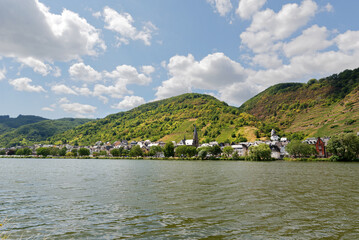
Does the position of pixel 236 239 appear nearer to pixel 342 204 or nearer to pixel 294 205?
pixel 294 205

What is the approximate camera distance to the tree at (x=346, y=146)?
97.1 m

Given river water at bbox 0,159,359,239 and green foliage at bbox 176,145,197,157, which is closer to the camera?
river water at bbox 0,159,359,239

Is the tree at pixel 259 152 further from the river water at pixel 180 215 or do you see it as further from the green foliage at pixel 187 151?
the river water at pixel 180 215

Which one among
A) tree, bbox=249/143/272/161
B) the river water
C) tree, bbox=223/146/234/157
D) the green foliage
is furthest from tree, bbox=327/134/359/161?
the river water

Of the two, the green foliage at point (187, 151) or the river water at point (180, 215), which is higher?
the green foliage at point (187, 151)

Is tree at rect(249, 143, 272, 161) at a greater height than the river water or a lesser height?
greater

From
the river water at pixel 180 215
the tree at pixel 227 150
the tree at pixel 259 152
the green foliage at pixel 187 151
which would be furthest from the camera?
the green foliage at pixel 187 151

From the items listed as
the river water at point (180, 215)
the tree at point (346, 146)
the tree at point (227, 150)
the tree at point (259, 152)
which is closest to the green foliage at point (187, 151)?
the tree at point (227, 150)

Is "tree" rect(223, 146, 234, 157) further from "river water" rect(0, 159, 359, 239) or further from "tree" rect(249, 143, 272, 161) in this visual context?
"river water" rect(0, 159, 359, 239)

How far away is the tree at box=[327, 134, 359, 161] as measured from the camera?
97062 millimetres

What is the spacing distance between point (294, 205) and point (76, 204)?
1846cm

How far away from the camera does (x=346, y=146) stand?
3863 inches

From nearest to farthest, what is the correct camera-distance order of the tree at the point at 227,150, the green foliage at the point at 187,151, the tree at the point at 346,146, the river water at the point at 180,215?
the river water at the point at 180,215, the tree at the point at 346,146, the tree at the point at 227,150, the green foliage at the point at 187,151

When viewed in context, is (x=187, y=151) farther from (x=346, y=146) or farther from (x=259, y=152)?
(x=346, y=146)
